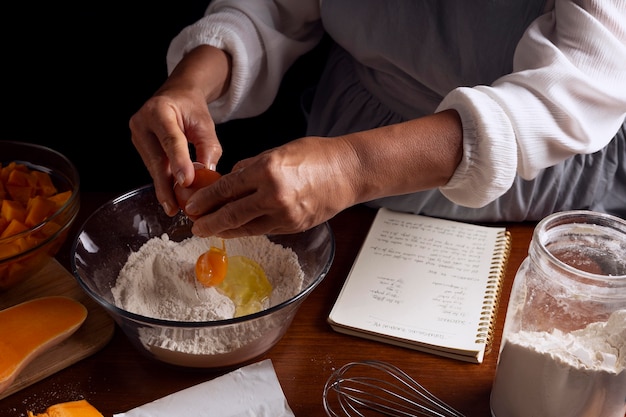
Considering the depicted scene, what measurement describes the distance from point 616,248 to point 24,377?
74 centimetres

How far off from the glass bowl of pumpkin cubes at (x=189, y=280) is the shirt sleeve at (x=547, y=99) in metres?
0.25

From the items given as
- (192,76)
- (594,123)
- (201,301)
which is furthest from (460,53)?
(201,301)

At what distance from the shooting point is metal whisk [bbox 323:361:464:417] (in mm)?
835

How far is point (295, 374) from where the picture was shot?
899 mm

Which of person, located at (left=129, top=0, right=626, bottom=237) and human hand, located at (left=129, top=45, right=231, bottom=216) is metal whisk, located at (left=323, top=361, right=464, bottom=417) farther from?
human hand, located at (left=129, top=45, right=231, bottom=216)

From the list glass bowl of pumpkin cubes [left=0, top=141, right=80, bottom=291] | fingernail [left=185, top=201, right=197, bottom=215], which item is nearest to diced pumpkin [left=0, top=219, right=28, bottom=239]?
glass bowl of pumpkin cubes [left=0, top=141, right=80, bottom=291]

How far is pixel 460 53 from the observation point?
1.09 metres

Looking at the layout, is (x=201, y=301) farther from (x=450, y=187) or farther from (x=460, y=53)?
(x=460, y=53)

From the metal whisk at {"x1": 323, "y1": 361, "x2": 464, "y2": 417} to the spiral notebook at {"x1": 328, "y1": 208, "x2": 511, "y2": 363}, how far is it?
0.06m

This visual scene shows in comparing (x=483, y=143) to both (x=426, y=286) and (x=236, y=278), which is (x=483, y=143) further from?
(x=236, y=278)

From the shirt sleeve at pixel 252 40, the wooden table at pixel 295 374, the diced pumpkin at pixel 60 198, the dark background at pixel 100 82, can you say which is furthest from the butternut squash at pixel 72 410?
the dark background at pixel 100 82

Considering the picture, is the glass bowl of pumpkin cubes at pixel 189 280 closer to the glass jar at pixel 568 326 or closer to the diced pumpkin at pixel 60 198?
the diced pumpkin at pixel 60 198

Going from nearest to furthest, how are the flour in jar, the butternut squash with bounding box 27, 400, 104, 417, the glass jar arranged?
the glass jar < the butternut squash with bounding box 27, 400, 104, 417 < the flour in jar

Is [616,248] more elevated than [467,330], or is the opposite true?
[616,248]
